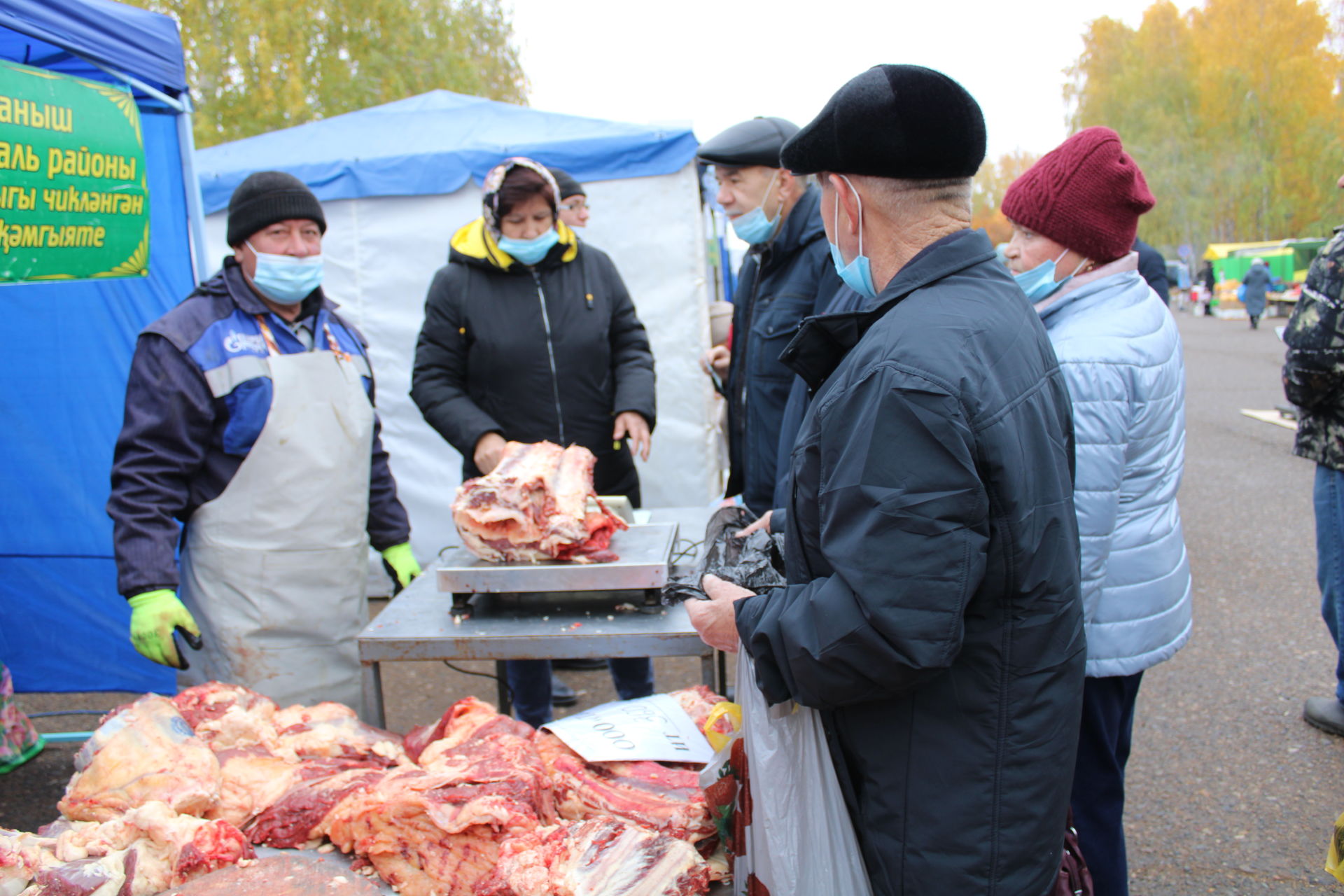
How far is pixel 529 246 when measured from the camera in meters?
3.84

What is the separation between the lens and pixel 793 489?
1.62 m

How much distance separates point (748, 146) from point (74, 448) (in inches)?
131

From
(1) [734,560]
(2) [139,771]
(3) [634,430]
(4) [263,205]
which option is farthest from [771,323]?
(2) [139,771]

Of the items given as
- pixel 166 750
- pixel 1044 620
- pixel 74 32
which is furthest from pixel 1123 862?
pixel 74 32

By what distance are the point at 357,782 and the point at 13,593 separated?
331 cm

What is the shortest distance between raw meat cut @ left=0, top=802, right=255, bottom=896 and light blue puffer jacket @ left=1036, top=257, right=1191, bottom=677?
208 cm

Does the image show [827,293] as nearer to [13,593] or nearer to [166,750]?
[166,750]

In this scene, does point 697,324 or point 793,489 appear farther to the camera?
point 697,324

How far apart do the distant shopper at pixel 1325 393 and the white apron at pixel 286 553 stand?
12.4 feet

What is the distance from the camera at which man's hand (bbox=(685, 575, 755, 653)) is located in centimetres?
179

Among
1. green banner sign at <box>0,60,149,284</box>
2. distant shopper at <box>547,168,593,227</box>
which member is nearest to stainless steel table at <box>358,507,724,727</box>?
green banner sign at <box>0,60,149,284</box>

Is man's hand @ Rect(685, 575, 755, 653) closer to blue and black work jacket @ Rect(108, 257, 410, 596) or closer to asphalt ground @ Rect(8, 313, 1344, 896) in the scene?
blue and black work jacket @ Rect(108, 257, 410, 596)

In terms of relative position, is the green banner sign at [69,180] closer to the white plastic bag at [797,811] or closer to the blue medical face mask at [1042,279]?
the white plastic bag at [797,811]

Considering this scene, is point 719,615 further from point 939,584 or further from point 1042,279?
point 1042,279
